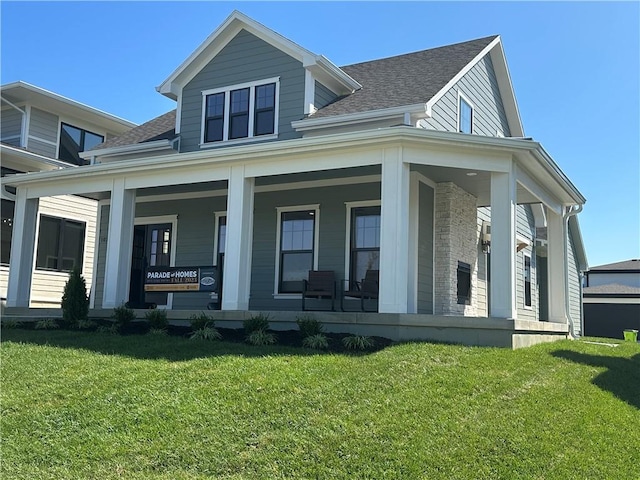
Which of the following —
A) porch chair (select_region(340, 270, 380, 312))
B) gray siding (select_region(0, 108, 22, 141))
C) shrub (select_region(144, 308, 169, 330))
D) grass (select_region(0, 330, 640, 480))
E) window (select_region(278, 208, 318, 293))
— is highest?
gray siding (select_region(0, 108, 22, 141))

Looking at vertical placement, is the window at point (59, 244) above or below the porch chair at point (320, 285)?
above

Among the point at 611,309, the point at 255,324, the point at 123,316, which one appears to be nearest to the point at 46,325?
the point at 123,316

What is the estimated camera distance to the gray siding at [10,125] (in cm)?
1866

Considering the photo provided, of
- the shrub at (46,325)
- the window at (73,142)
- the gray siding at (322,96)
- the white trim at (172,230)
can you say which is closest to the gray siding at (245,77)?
the gray siding at (322,96)

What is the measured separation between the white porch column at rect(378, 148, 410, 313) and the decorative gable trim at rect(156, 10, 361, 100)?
174 inches

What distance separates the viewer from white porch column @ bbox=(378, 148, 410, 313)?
9.55 meters

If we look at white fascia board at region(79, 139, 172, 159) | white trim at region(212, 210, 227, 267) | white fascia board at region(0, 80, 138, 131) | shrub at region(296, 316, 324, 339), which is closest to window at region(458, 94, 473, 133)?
white trim at region(212, 210, 227, 267)

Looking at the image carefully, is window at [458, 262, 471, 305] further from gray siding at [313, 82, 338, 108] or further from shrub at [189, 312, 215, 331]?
shrub at [189, 312, 215, 331]

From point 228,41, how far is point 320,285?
628 centimetres

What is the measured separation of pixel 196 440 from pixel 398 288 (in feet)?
15.0

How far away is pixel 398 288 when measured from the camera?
31.3ft

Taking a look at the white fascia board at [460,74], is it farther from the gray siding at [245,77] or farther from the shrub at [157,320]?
the shrub at [157,320]

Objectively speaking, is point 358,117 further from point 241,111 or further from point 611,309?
point 611,309

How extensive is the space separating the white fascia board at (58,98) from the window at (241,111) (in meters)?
6.12
